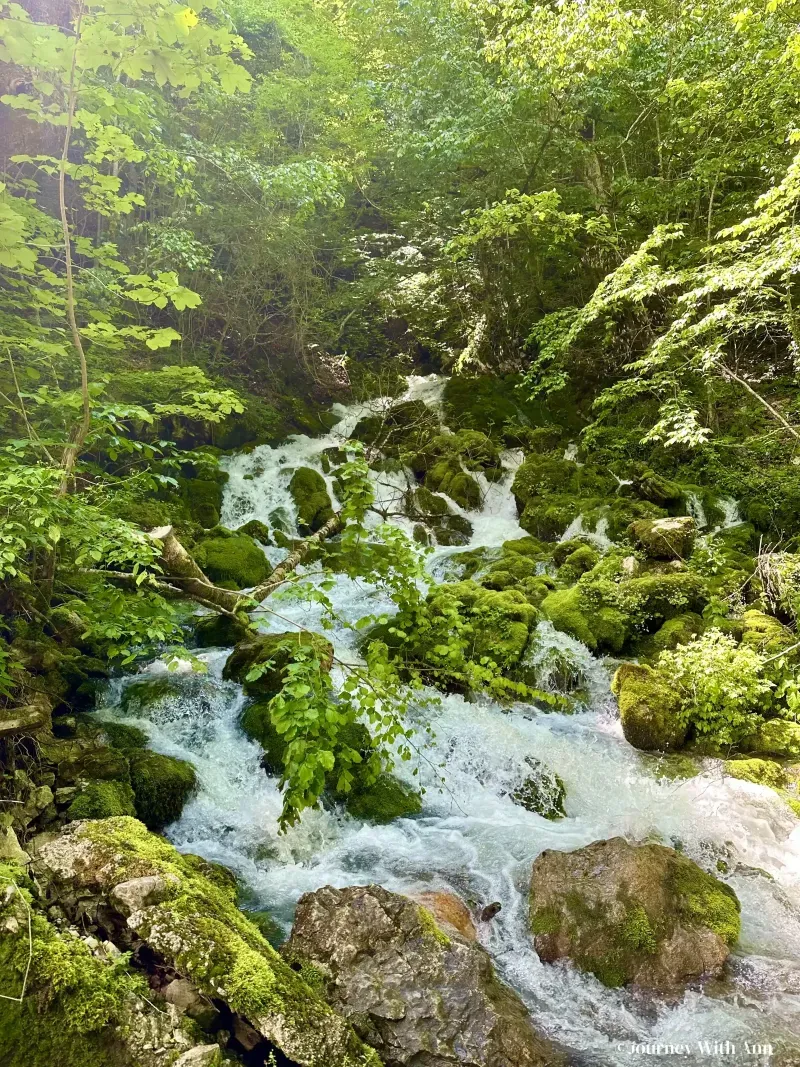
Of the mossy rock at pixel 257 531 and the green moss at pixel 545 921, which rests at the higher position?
the mossy rock at pixel 257 531

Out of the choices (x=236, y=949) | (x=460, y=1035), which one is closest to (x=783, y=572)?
(x=460, y=1035)

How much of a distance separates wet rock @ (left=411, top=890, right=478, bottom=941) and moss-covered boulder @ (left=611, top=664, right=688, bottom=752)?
2825 millimetres

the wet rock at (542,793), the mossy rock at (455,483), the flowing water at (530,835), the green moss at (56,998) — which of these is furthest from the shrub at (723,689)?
the mossy rock at (455,483)

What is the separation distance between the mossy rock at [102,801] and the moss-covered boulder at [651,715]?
4750 mm

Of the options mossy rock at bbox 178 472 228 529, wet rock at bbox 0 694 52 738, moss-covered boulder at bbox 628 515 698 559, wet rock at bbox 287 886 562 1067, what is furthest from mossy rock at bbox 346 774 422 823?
mossy rock at bbox 178 472 228 529

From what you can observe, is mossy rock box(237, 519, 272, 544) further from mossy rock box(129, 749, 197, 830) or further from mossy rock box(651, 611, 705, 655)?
mossy rock box(651, 611, 705, 655)

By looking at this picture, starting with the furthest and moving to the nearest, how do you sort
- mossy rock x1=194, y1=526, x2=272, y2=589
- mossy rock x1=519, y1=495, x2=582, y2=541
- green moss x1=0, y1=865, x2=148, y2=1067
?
1. mossy rock x1=519, y1=495, x2=582, y2=541
2. mossy rock x1=194, y1=526, x2=272, y2=589
3. green moss x1=0, y1=865, x2=148, y2=1067

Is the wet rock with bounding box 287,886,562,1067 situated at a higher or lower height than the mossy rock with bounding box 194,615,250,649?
lower

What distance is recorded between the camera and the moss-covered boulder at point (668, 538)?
8648 mm

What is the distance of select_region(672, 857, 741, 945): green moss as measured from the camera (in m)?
3.68

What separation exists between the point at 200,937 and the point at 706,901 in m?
3.31

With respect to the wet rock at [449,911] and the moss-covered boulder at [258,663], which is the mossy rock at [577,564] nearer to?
the moss-covered boulder at [258,663]

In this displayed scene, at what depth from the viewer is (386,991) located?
9.39 ft

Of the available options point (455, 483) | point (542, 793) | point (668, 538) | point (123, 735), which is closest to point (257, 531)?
point (455, 483)
